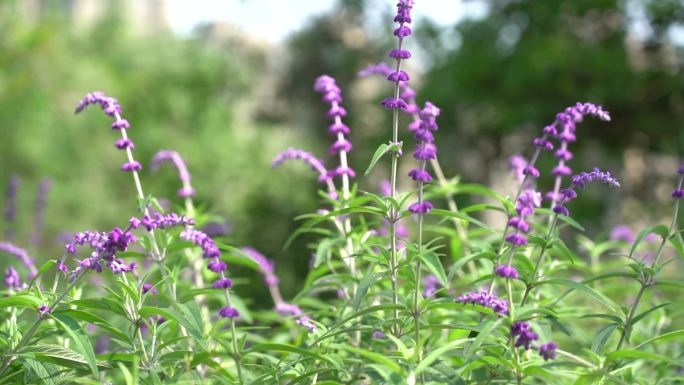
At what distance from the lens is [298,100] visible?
3184 cm

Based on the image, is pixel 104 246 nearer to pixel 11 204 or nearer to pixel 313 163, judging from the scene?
pixel 313 163

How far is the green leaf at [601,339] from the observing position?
295 cm

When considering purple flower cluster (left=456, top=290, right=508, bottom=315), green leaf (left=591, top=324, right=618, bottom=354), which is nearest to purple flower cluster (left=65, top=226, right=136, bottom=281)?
purple flower cluster (left=456, top=290, right=508, bottom=315)

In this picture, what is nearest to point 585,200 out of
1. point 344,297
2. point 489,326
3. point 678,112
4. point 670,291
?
point 678,112

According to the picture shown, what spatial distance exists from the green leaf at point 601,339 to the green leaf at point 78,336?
166cm

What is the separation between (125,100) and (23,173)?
437 cm

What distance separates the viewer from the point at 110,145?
29.4 meters

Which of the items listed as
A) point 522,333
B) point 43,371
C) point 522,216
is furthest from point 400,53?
point 43,371

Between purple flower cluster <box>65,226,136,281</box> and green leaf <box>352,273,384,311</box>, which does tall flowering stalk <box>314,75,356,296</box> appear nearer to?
green leaf <box>352,273,384,311</box>

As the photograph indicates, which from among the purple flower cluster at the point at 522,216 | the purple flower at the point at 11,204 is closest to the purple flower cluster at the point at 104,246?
the purple flower cluster at the point at 522,216

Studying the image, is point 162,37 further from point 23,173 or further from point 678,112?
point 678,112

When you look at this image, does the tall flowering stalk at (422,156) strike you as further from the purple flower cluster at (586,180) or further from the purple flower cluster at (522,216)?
the purple flower cluster at (586,180)

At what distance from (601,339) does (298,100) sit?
2924cm

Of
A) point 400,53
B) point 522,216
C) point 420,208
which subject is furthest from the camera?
point 400,53
